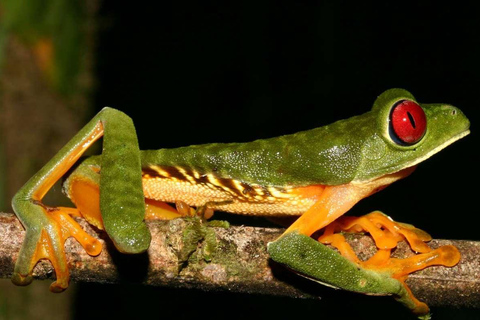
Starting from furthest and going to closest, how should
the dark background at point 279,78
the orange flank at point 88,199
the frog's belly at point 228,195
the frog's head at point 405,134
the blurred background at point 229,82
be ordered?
the dark background at point 279,78, the blurred background at point 229,82, the frog's belly at point 228,195, the orange flank at point 88,199, the frog's head at point 405,134

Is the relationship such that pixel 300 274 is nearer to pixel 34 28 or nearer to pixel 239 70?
pixel 34 28

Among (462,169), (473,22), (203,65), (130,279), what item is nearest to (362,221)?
(130,279)

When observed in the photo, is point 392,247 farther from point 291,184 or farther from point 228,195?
point 228,195

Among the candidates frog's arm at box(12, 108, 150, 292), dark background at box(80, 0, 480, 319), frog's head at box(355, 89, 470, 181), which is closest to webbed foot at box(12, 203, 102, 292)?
frog's arm at box(12, 108, 150, 292)

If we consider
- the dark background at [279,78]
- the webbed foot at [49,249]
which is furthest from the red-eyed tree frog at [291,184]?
the dark background at [279,78]

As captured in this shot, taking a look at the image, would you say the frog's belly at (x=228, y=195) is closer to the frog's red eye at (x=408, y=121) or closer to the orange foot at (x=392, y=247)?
the orange foot at (x=392, y=247)

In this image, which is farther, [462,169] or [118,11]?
[118,11]
